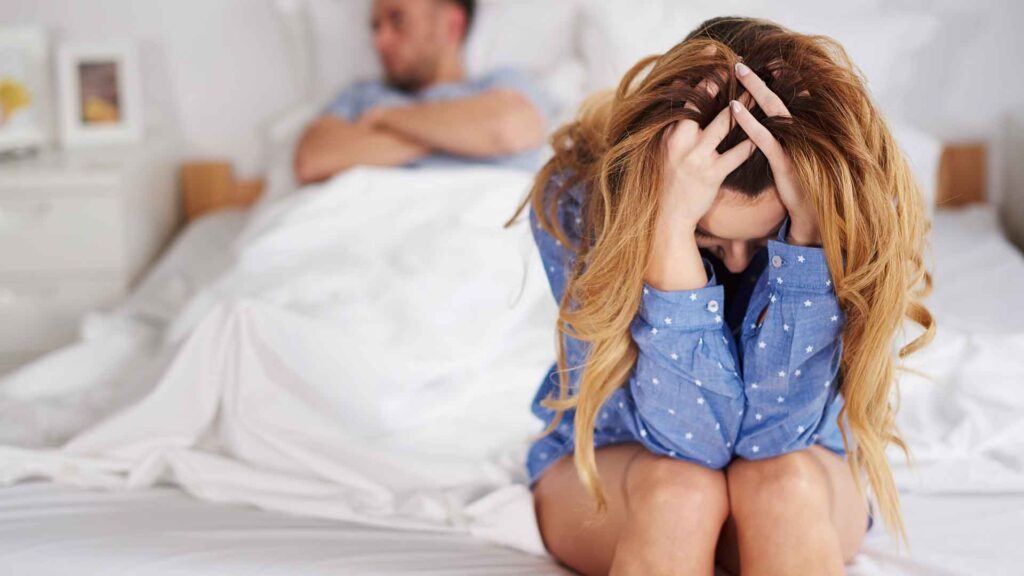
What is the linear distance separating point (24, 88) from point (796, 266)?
2.00m

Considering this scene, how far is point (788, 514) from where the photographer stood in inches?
35.7

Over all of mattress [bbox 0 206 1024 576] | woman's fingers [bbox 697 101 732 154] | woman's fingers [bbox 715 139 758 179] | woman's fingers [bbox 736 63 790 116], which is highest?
woman's fingers [bbox 736 63 790 116]

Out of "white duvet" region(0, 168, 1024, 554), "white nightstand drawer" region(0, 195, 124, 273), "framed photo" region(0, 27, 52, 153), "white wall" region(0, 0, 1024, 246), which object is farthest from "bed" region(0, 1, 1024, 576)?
"framed photo" region(0, 27, 52, 153)

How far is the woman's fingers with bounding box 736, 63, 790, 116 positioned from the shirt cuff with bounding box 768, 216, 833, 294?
0.12 metres

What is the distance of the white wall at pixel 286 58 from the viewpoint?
226cm

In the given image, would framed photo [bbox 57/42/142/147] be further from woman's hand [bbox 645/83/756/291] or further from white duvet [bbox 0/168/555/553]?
woman's hand [bbox 645/83/756/291]

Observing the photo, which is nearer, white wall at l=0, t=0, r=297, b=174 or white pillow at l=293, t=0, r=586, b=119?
white pillow at l=293, t=0, r=586, b=119

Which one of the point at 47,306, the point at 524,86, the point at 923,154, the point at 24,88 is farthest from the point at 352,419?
the point at 24,88

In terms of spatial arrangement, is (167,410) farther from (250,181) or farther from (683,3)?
(683,3)

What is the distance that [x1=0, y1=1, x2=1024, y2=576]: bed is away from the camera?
1.08 m

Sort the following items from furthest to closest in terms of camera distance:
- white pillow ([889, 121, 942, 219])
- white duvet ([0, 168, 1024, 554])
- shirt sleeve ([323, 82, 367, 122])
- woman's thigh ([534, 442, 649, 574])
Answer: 1. shirt sleeve ([323, 82, 367, 122])
2. white pillow ([889, 121, 942, 219])
3. white duvet ([0, 168, 1024, 554])
4. woman's thigh ([534, 442, 649, 574])

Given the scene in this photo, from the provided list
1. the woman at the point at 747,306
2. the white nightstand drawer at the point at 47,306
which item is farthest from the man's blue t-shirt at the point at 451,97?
the woman at the point at 747,306

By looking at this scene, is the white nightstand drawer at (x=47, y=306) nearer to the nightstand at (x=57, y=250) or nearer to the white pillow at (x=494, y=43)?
the nightstand at (x=57, y=250)

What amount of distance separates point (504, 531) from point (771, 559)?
329mm
